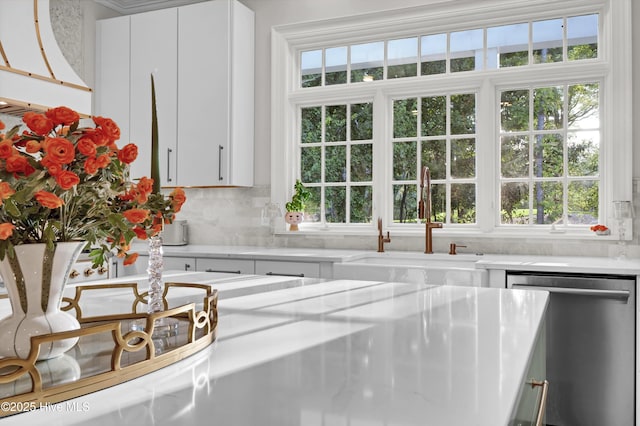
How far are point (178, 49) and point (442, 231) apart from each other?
2.43 meters

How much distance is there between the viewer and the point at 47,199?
0.85 metres

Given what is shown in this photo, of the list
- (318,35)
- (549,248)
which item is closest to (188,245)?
(318,35)

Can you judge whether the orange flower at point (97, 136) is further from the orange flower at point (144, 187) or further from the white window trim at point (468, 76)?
the white window trim at point (468, 76)

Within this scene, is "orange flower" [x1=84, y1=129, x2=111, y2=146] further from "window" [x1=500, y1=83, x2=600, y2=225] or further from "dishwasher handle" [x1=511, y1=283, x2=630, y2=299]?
"window" [x1=500, y1=83, x2=600, y2=225]

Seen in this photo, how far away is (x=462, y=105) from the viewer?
3.81 meters

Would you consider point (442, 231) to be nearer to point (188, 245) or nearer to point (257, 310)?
point (188, 245)

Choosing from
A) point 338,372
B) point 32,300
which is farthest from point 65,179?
point 338,372

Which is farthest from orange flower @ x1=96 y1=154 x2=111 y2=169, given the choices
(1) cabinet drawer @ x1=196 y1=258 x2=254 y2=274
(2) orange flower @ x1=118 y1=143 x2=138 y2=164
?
(1) cabinet drawer @ x1=196 y1=258 x2=254 y2=274

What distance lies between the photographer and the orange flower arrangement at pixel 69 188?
860mm

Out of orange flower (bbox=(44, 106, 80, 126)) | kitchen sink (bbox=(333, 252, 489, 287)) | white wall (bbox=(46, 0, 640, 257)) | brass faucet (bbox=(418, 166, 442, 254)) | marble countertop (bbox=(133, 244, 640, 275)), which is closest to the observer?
orange flower (bbox=(44, 106, 80, 126))

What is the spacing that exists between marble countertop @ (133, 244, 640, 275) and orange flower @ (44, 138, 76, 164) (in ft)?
8.06

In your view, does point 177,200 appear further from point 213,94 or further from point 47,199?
point 213,94

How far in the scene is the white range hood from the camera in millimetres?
2447

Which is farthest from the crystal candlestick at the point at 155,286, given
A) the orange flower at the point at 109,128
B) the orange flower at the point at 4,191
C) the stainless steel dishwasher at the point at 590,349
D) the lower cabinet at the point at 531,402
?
the stainless steel dishwasher at the point at 590,349
